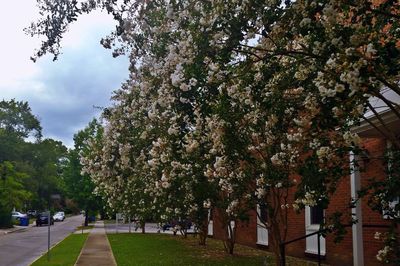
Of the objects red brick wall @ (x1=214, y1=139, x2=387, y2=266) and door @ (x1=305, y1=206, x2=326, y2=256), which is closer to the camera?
red brick wall @ (x1=214, y1=139, x2=387, y2=266)

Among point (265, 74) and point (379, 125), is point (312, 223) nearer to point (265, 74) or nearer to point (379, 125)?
point (379, 125)

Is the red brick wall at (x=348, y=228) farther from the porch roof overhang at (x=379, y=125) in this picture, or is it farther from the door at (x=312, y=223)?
the porch roof overhang at (x=379, y=125)

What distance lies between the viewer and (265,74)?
647 cm

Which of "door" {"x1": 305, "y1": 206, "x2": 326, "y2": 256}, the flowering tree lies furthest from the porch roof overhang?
"door" {"x1": 305, "y1": 206, "x2": 326, "y2": 256}

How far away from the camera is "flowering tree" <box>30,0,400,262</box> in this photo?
538 cm

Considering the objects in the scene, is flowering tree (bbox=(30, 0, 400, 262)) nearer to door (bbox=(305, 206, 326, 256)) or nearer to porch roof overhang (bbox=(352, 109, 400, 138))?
porch roof overhang (bbox=(352, 109, 400, 138))

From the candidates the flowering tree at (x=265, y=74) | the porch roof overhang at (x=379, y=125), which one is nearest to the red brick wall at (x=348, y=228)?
the porch roof overhang at (x=379, y=125)

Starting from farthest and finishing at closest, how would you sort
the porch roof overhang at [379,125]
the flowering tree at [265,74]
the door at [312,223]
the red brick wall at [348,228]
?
1. the door at [312,223]
2. the red brick wall at [348,228]
3. the porch roof overhang at [379,125]
4. the flowering tree at [265,74]

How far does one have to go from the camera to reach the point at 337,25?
5.56 meters

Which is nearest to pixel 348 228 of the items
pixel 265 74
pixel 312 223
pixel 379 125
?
pixel 312 223

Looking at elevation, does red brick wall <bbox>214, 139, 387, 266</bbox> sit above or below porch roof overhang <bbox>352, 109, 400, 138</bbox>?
below

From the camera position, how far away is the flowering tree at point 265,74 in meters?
5.38

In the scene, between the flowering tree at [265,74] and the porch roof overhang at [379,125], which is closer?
the flowering tree at [265,74]

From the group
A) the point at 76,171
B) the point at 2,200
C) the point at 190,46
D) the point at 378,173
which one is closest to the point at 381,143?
the point at 378,173
